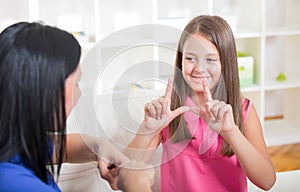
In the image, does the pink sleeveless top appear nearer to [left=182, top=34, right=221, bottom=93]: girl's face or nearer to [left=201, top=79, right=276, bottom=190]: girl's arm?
[left=201, top=79, right=276, bottom=190]: girl's arm

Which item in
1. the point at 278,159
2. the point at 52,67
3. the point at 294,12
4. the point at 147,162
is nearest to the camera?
the point at 52,67

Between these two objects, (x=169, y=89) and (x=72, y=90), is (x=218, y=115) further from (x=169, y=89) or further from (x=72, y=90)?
(x=72, y=90)

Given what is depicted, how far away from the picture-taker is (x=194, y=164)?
1.10 metres

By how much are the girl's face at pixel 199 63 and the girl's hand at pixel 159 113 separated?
5 centimetres

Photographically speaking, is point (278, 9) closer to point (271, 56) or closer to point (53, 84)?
point (271, 56)

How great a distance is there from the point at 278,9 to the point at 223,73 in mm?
1700

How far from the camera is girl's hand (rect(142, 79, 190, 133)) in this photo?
862mm

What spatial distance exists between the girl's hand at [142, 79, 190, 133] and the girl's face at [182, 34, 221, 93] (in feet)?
0.16

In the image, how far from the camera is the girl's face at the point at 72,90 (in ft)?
2.39

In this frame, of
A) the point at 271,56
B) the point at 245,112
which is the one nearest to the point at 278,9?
the point at 271,56

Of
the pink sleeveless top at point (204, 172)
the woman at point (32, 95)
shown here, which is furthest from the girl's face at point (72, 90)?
the pink sleeveless top at point (204, 172)

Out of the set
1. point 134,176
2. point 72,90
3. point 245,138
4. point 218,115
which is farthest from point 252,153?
point 72,90

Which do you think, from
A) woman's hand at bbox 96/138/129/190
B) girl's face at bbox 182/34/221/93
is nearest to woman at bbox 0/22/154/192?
woman's hand at bbox 96/138/129/190

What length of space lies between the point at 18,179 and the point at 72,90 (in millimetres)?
146
